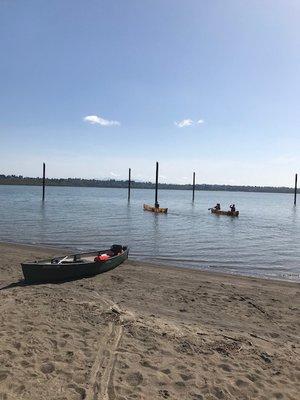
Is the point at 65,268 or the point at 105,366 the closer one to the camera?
the point at 105,366

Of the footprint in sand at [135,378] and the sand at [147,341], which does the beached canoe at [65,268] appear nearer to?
the sand at [147,341]

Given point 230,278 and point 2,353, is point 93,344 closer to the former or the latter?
point 2,353

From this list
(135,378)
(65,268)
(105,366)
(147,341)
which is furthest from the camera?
(65,268)

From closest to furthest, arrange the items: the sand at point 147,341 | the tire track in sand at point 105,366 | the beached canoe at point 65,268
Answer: the tire track in sand at point 105,366, the sand at point 147,341, the beached canoe at point 65,268

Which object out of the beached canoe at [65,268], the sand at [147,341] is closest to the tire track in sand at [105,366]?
the sand at [147,341]

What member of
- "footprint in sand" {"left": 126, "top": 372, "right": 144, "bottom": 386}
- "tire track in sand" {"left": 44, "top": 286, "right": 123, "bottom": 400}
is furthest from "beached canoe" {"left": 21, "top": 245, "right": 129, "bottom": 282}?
"footprint in sand" {"left": 126, "top": 372, "right": 144, "bottom": 386}

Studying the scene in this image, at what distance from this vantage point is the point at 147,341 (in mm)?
7805

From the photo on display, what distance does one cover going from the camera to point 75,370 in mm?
6410

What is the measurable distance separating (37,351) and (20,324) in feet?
5.04

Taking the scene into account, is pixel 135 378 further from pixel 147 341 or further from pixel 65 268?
pixel 65 268

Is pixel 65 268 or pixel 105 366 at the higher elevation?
pixel 65 268

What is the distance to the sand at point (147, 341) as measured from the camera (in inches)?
237

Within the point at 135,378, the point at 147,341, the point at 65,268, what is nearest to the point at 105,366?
the point at 135,378

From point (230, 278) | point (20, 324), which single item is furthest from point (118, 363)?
point (230, 278)
